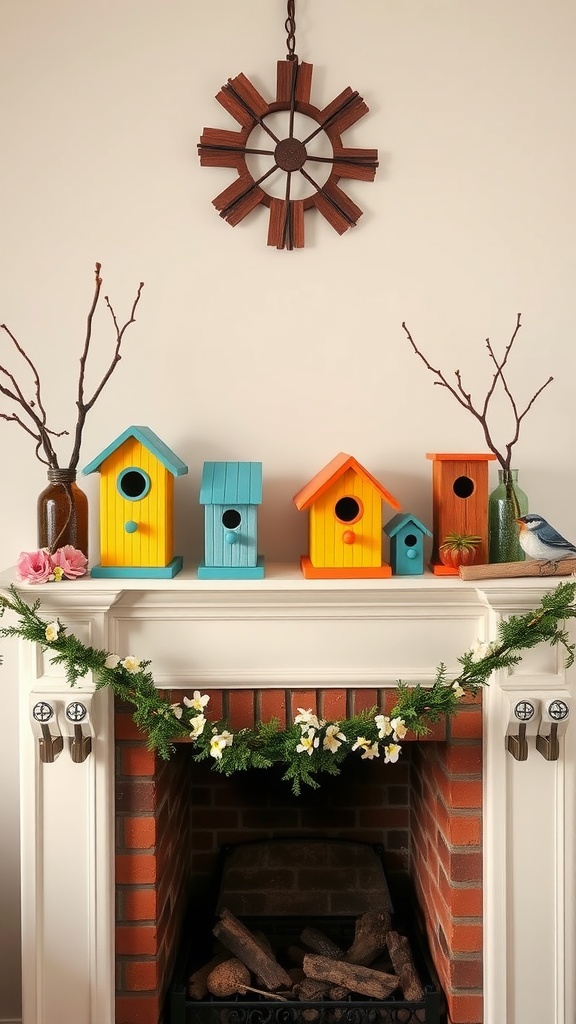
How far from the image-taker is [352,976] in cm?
190

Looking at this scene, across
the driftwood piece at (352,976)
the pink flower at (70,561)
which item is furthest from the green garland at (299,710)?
the driftwood piece at (352,976)

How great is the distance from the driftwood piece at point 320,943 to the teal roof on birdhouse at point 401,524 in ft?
3.46

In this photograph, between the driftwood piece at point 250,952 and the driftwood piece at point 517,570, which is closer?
the driftwood piece at point 517,570

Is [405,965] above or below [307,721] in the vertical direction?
below

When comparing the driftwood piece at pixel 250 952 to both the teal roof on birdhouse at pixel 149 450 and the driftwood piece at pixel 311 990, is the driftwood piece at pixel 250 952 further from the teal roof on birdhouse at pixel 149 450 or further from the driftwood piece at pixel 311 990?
the teal roof on birdhouse at pixel 149 450

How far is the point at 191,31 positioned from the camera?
6.59ft

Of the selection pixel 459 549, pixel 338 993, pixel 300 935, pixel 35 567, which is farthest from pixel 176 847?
pixel 459 549

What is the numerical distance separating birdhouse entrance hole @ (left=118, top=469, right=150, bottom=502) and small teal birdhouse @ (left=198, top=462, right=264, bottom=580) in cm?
14

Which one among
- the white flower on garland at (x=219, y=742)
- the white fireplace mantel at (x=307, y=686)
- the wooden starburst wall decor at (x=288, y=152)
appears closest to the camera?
the white flower on garland at (x=219, y=742)

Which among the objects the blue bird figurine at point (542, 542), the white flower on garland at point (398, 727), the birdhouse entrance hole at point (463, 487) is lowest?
the white flower on garland at point (398, 727)

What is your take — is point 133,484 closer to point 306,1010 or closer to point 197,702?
point 197,702

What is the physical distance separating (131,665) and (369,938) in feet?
3.17

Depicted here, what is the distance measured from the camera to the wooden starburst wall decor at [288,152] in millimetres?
1999

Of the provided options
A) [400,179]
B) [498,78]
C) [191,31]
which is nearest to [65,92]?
[191,31]
